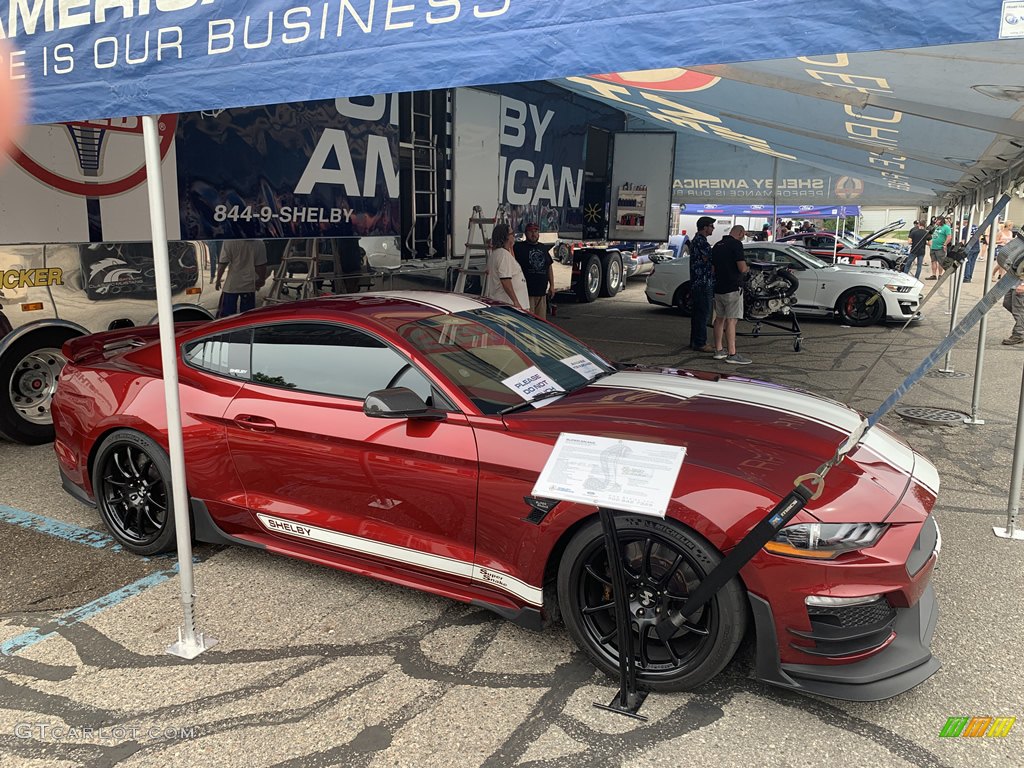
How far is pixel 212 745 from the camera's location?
2.72 metres

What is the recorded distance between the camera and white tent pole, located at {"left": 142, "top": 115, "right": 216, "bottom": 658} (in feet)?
10.4

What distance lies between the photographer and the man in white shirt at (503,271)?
8531 millimetres

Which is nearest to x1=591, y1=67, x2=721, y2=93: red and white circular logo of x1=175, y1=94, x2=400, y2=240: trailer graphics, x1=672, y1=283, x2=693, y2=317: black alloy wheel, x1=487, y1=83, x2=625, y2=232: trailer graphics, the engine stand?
x1=175, y1=94, x2=400, y2=240: trailer graphics

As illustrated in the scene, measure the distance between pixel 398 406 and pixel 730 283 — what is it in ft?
24.2

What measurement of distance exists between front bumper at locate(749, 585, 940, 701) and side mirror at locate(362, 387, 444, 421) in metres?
1.46

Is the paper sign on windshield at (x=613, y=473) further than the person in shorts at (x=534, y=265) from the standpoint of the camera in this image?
No

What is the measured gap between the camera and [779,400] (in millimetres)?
3611

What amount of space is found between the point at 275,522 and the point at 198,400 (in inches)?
30.2

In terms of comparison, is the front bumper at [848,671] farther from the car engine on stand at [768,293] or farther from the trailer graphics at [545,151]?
the trailer graphics at [545,151]

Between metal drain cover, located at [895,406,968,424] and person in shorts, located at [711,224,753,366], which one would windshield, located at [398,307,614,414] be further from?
person in shorts, located at [711,224,753,366]

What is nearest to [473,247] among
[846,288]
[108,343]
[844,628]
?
[108,343]

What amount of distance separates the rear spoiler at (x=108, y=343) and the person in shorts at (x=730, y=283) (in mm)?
6710

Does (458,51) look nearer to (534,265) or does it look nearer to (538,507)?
(538,507)

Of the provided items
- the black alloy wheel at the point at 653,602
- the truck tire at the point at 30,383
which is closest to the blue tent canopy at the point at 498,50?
the black alloy wheel at the point at 653,602
